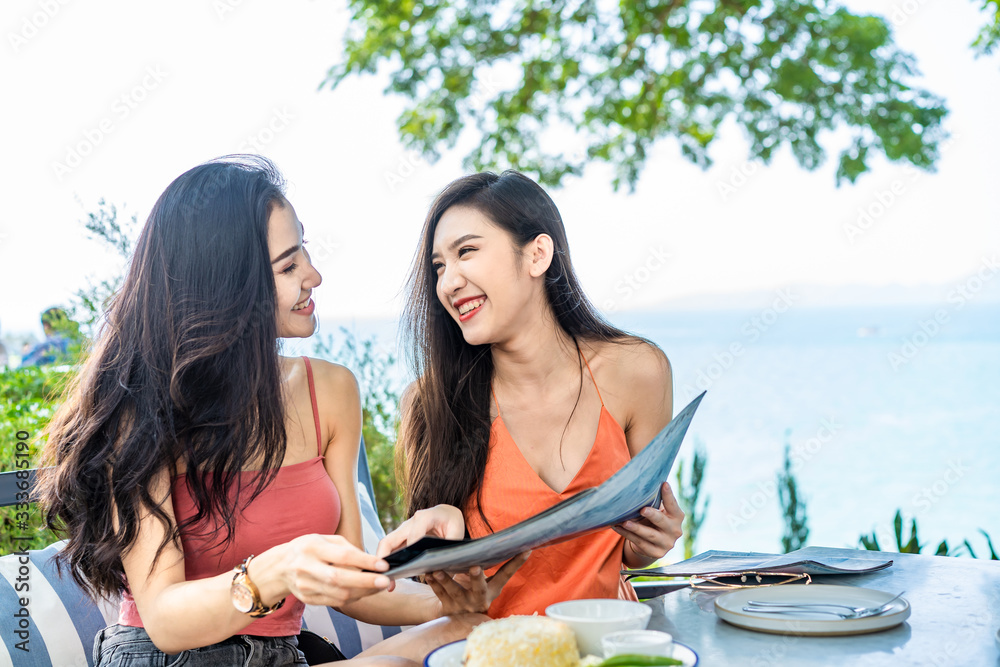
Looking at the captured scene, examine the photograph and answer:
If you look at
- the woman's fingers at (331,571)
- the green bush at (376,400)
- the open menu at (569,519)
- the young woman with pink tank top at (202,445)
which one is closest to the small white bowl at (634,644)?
the open menu at (569,519)

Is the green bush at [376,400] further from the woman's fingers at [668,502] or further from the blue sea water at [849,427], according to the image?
the woman's fingers at [668,502]

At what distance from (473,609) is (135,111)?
2626 mm

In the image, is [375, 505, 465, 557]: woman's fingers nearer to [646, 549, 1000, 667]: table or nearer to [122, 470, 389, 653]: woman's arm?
[122, 470, 389, 653]: woman's arm

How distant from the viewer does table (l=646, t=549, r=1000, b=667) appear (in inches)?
44.9

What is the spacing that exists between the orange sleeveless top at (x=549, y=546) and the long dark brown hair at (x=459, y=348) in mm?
46

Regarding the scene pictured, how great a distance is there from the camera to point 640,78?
619 centimetres

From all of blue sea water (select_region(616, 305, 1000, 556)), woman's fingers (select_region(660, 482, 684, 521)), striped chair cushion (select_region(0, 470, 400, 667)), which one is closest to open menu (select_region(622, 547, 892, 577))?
woman's fingers (select_region(660, 482, 684, 521))

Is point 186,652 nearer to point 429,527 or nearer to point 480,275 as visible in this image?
point 429,527

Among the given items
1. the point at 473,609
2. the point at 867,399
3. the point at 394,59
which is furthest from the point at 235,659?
→ the point at 867,399

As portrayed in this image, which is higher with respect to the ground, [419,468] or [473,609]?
[419,468]

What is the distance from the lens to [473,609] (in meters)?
1.60

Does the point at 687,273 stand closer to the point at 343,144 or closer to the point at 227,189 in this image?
the point at 343,144

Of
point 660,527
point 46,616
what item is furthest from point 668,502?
point 46,616

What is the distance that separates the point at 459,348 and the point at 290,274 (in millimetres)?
590
